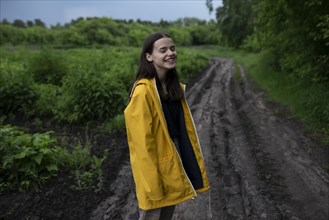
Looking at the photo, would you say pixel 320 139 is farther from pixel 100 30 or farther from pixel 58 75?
pixel 100 30

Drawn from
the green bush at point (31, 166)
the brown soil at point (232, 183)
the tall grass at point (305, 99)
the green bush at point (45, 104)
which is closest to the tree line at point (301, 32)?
the tall grass at point (305, 99)

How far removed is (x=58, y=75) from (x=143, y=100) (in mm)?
12402

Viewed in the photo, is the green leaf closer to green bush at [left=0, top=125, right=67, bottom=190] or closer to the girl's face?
green bush at [left=0, top=125, right=67, bottom=190]

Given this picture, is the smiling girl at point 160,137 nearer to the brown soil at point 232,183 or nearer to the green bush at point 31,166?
the brown soil at point 232,183

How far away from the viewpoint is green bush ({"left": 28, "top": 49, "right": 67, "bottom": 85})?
46.1ft

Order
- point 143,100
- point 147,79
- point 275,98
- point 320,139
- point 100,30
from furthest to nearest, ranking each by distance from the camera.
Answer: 1. point 100,30
2. point 275,98
3. point 320,139
4. point 147,79
5. point 143,100

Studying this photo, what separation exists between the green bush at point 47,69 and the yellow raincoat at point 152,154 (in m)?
12.0

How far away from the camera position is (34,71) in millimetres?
14109

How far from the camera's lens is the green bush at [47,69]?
46.1 feet

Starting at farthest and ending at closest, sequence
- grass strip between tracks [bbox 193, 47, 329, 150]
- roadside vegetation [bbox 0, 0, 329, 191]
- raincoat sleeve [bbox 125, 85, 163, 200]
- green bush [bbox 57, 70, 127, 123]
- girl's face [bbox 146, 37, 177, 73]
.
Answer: green bush [bbox 57, 70, 127, 123]
grass strip between tracks [bbox 193, 47, 329, 150]
roadside vegetation [bbox 0, 0, 329, 191]
girl's face [bbox 146, 37, 177, 73]
raincoat sleeve [bbox 125, 85, 163, 200]

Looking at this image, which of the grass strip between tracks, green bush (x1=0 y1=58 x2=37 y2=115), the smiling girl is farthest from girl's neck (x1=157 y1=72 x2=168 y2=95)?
green bush (x1=0 y1=58 x2=37 y2=115)

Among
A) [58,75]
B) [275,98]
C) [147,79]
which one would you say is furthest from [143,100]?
[58,75]

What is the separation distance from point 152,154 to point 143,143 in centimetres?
13

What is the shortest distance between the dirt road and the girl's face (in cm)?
250
